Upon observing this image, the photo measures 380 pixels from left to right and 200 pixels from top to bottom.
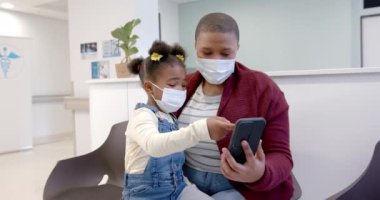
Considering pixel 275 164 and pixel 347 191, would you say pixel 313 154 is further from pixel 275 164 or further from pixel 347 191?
pixel 275 164

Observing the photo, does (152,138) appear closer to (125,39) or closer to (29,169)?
(125,39)

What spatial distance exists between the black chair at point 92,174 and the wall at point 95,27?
1.34 m

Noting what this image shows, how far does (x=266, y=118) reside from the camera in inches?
42.1

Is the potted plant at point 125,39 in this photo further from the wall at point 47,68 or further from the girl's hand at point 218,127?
the wall at point 47,68

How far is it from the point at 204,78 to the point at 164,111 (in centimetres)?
21

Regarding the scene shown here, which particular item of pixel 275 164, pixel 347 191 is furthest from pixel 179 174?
pixel 347 191

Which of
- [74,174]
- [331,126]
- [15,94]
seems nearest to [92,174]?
[74,174]

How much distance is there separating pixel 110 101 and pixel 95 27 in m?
1.60

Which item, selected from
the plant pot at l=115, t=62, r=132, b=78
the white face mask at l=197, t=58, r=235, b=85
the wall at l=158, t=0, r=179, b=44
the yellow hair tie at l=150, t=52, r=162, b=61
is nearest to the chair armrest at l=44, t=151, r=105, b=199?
the plant pot at l=115, t=62, r=132, b=78

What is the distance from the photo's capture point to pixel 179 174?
118 cm

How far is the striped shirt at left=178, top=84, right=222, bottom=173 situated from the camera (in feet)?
3.80

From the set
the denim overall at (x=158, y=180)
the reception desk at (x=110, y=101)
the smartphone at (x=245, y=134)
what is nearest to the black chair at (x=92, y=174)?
the reception desk at (x=110, y=101)

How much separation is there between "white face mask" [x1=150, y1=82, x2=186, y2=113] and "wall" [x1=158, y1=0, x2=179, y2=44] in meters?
4.15

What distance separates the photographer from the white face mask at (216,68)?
114 cm
